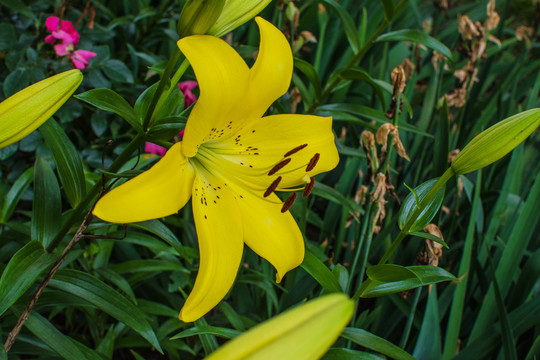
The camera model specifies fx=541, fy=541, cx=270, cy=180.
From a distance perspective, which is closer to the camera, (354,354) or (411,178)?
(354,354)

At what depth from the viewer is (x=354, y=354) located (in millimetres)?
738

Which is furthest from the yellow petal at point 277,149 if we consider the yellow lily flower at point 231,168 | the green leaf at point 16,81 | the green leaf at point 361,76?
the green leaf at point 16,81

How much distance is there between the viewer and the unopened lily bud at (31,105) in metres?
0.43

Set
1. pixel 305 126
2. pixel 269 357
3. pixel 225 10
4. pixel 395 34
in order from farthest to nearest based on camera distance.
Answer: pixel 395 34, pixel 305 126, pixel 225 10, pixel 269 357

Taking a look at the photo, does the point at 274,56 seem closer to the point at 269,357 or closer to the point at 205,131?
the point at 205,131

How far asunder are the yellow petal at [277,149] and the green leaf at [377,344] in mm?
239

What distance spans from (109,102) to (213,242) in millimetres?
186

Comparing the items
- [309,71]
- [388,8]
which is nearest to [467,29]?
[388,8]

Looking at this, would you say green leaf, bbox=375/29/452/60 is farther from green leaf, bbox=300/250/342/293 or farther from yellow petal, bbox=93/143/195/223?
yellow petal, bbox=93/143/195/223

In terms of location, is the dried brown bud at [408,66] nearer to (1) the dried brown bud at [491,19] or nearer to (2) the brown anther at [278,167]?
(1) the dried brown bud at [491,19]

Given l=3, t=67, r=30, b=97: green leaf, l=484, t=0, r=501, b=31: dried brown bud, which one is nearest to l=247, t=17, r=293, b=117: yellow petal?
l=3, t=67, r=30, b=97: green leaf

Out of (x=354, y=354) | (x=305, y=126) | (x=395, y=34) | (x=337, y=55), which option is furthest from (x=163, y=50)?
(x=354, y=354)

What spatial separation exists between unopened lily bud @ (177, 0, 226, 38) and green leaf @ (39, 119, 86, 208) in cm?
29

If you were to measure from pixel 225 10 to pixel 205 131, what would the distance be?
128 mm
